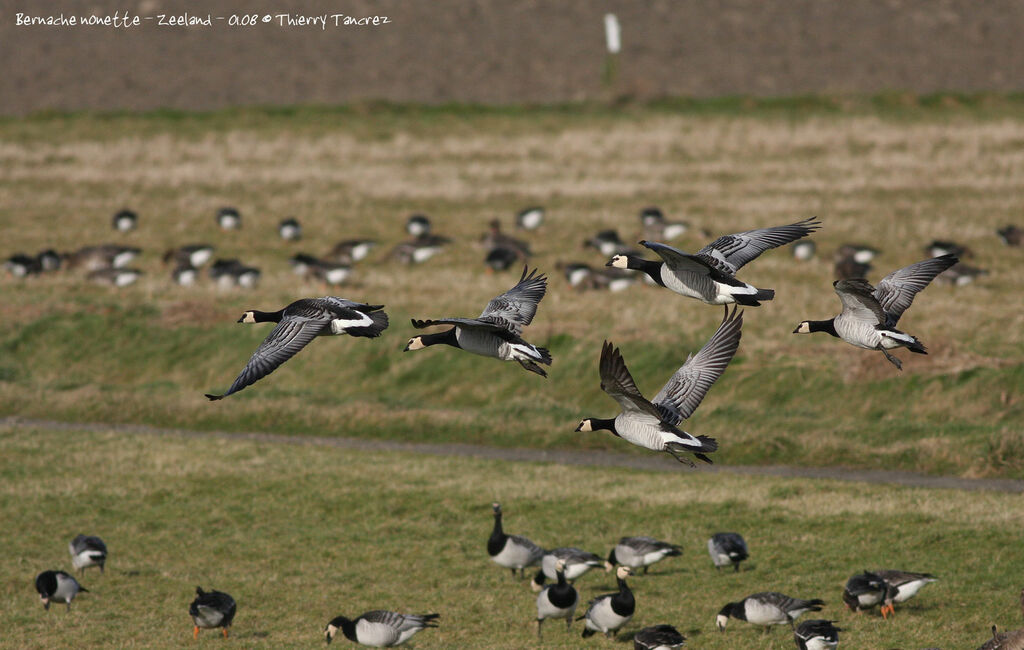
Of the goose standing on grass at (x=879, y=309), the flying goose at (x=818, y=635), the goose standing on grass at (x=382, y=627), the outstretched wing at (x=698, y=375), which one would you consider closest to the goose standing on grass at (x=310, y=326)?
the outstretched wing at (x=698, y=375)

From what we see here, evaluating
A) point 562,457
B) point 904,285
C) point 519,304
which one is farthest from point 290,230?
point 904,285

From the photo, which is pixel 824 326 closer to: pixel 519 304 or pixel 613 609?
pixel 519 304

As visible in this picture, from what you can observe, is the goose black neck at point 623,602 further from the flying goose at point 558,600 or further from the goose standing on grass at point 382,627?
the goose standing on grass at point 382,627

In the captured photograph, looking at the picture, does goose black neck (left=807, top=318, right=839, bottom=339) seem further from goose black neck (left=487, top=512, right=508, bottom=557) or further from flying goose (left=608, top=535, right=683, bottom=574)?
goose black neck (left=487, top=512, right=508, bottom=557)

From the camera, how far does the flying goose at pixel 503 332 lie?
1338 cm

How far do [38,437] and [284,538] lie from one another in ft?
33.1

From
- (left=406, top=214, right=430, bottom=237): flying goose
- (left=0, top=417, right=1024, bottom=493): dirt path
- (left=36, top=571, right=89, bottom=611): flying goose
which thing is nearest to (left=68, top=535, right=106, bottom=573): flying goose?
(left=36, top=571, right=89, bottom=611): flying goose

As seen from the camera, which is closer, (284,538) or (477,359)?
(284,538)

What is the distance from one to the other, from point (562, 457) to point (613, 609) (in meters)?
11.7

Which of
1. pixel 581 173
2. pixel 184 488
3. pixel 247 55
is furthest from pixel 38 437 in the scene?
pixel 247 55

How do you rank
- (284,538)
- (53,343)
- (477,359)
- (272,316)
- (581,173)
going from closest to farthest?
(272,316), (284,538), (477,359), (53,343), (581,173)

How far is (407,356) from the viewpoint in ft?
121

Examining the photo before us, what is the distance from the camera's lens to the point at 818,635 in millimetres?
17844

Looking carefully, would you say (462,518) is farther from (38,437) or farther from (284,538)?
(38,437)
